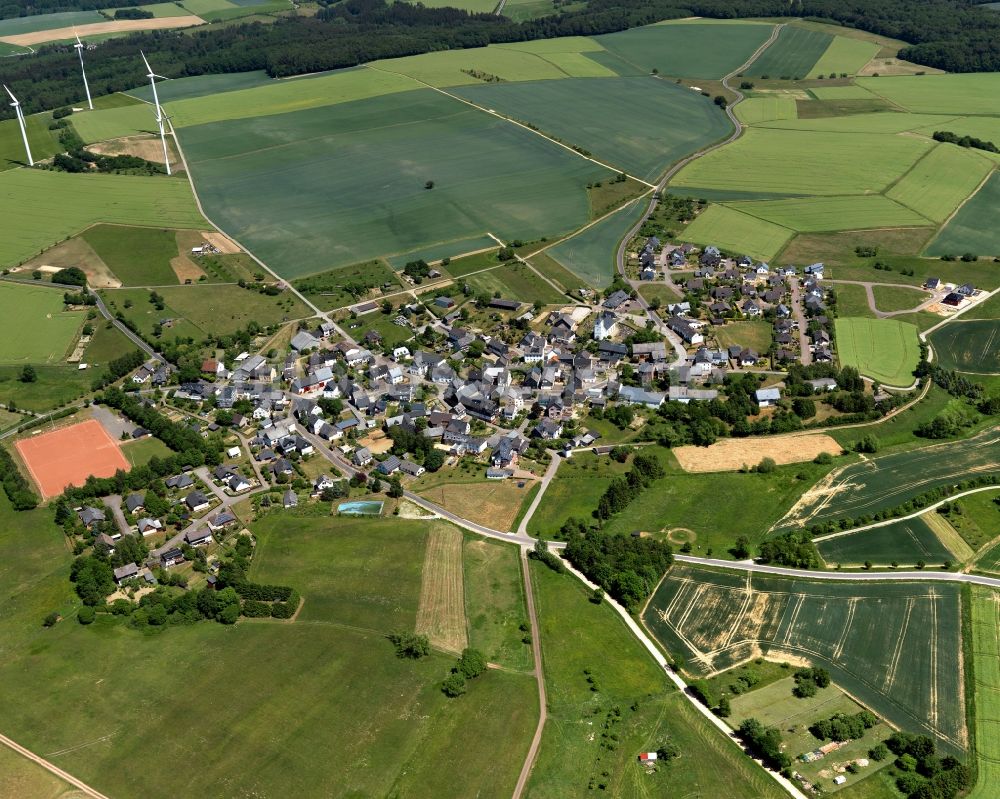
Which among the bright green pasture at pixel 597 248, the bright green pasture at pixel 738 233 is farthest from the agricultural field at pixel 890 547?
the bright green pasture at pixel 738 233

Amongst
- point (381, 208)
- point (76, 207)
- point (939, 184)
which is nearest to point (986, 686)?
point (939, 184)

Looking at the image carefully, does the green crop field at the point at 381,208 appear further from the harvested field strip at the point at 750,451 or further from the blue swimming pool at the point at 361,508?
the harvested field strip at the point at 750,451

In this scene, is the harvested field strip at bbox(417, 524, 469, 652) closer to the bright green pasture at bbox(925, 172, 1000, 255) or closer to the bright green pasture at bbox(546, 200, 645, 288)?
the bright green pasture at bbox(546, 200, 645, 288)

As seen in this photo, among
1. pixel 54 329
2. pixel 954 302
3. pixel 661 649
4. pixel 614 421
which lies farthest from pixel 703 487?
pixel 54 329

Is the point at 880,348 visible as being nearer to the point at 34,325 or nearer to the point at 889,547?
the point at 889,547

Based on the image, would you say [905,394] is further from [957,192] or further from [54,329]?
[54,329]

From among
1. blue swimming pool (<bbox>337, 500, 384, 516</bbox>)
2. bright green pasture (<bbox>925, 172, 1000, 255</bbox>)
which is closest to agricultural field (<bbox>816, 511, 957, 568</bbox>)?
blue swimming pool (<bbox>337, 500, 384, 516</bbox>)
